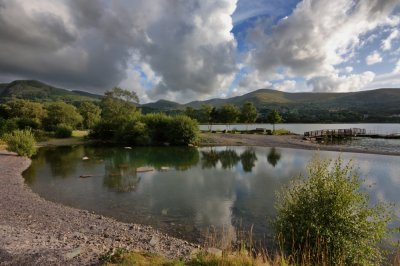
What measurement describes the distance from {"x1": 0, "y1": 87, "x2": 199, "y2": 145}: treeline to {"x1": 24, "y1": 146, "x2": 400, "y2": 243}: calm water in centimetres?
2169

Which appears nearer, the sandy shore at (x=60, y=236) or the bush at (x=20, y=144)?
the sandy shore at (x=60, y=236)

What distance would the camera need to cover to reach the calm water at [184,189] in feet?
47.3

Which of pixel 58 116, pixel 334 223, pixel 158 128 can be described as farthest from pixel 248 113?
pixel 334 223

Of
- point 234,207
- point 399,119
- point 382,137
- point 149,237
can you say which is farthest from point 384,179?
point 399,119

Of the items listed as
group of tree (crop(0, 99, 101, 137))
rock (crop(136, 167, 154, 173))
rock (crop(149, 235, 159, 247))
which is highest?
group of tree (crop(0, 99, 101, 137))

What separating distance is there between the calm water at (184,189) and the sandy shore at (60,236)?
1565 mm

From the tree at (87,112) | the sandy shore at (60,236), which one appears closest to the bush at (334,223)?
the sandy shore at (60,236)

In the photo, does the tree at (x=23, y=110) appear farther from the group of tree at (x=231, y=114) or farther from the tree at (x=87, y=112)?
the group of tree at (x=231, y=114)

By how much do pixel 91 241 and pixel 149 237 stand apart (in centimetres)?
262

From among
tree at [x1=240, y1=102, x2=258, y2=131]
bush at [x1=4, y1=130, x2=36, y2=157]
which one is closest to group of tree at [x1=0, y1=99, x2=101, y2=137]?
bush at [x1=4, y1=130, x2=36, y2=157]

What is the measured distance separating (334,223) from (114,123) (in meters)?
59.9

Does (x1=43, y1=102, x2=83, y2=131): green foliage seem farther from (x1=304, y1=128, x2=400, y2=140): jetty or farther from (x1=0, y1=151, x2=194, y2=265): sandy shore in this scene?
(x1=304, y1=128, x2=400, y2=140): jetty

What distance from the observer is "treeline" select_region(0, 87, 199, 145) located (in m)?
56.2

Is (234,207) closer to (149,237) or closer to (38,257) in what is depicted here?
(149,237)
